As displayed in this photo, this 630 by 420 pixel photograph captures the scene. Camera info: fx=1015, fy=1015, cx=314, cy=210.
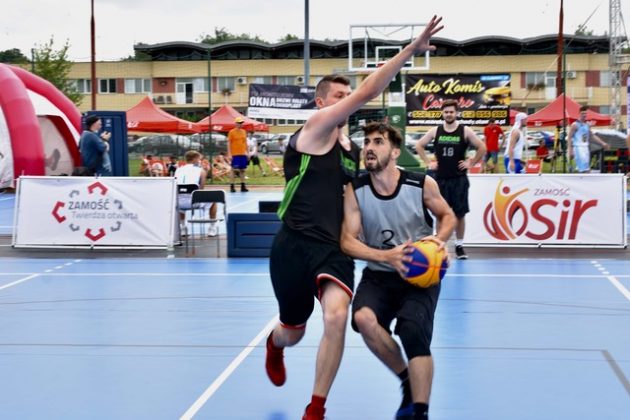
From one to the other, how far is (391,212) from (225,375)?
1.95m

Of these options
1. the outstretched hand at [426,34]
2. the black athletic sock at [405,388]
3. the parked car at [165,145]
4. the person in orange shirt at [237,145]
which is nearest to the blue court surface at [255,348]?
the black athletic sock at [405,388]

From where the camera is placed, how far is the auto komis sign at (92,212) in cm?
1495

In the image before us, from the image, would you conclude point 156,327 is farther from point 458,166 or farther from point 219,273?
point 458,166

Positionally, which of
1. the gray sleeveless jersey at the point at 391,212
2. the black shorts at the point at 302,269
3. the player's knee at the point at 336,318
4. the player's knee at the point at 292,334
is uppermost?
the gray sleeveless jersey at the point at 391,212

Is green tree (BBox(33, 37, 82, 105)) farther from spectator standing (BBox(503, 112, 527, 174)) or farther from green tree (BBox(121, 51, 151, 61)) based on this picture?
green tree (BBox(121, 51, 151, 61))

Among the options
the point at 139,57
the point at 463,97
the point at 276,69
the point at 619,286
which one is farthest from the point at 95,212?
the point at 139,57

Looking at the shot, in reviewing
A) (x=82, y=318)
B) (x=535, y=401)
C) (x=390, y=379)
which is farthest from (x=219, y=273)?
(x=535, y=401)

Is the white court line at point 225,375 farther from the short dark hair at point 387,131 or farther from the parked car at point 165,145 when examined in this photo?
the parked car at point 165,145

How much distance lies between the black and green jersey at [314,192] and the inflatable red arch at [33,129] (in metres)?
21.1

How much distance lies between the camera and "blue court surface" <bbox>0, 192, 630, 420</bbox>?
21.0ft

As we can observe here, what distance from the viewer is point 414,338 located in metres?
5.64

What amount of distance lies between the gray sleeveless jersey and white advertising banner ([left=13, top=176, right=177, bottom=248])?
906cm

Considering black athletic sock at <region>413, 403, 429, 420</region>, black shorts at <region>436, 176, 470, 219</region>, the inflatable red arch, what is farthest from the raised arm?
the inflatable red arch

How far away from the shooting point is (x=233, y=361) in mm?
7707
